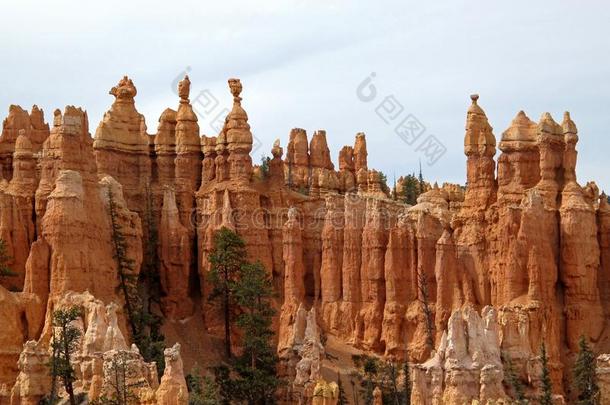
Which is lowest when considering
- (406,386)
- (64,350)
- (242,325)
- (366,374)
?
(406,386)

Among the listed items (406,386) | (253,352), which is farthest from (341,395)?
(253,352)

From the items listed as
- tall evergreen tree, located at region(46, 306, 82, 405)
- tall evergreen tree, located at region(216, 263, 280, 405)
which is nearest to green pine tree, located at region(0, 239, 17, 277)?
tall evergreen tree, located at region(46, 306, 82, 405)

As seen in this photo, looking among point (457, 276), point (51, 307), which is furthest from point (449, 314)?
point (51, 307)

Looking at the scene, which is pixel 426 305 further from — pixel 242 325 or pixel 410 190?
pixel 410 190

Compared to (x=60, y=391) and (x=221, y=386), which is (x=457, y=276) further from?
(x=60, y=391)

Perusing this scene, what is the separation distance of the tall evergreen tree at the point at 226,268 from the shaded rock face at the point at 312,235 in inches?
34.9

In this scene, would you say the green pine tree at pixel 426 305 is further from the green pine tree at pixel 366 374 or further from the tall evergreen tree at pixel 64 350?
the tall evergreen tree at pixel 64 350

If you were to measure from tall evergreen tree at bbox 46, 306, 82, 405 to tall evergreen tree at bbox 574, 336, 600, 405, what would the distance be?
19.3m

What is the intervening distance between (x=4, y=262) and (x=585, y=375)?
23720 millimetres

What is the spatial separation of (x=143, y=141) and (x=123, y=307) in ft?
36.8

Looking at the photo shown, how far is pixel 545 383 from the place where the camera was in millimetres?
76688

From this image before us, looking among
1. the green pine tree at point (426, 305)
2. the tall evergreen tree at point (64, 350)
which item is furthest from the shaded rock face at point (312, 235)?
the tall evergreen tree at point (64, 350)

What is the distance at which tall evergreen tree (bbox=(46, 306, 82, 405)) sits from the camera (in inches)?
2945

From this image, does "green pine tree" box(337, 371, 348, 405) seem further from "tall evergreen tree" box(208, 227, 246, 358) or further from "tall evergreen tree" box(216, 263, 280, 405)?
"tall evergreen tree" box(208, 227, 246, 358)
